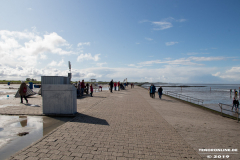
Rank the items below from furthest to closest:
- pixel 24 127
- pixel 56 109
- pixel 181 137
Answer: pixel 56 109
pixel 24 127
pixel 181 137

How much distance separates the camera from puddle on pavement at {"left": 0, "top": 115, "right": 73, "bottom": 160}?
147 inches

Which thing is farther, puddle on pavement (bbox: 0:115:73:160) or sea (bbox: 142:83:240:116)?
sea (bbox: 142:83:240:116)

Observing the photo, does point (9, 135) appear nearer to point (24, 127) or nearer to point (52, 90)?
point (24, 127)

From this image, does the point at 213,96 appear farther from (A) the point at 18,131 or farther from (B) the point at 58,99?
(A) the point at 18,131

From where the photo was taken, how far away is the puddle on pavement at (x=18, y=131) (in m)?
3.72

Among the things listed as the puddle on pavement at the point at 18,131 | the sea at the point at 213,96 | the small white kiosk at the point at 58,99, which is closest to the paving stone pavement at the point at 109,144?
the puddle on pavement at the point at 18,131

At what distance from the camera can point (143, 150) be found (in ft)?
12.5

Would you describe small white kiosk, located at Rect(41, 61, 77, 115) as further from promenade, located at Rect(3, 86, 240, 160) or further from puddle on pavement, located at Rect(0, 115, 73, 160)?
promenade, located at Rect(3, 86, 240, 160)

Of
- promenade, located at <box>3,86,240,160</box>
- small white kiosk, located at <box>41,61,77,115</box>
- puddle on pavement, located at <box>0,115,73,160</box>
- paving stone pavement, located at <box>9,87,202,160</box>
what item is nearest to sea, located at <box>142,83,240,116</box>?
promenade, located at <box>3,86,240,160</box>

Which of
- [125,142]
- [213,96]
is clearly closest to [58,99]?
[125,142]

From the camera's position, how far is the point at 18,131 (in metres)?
4.94

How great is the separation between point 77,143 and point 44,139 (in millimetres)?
976

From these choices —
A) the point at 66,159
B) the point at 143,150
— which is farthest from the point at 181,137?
the point at 66,159

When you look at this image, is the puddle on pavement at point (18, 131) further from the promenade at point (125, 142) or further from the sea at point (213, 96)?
the sea at point (213, 96)
